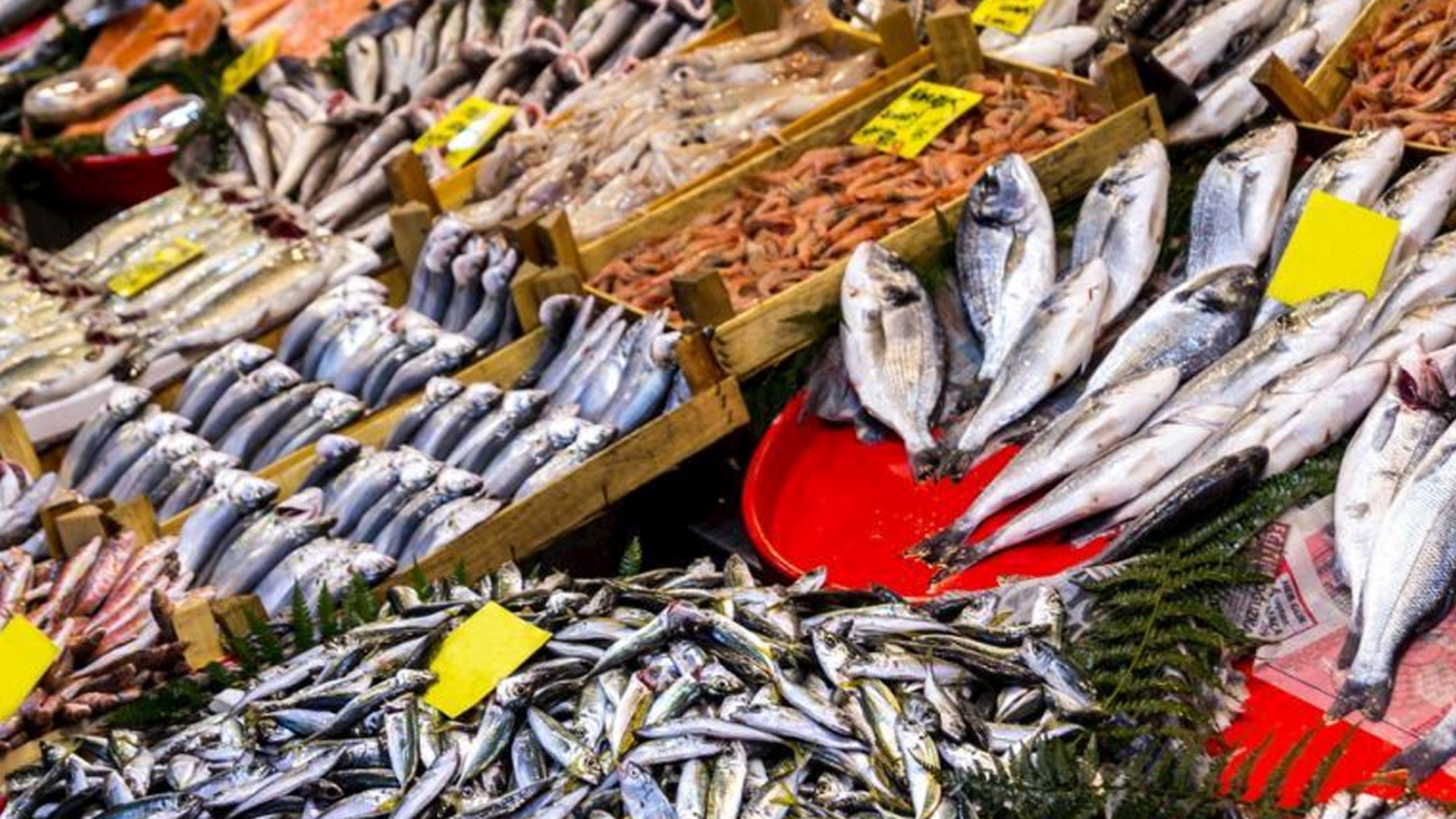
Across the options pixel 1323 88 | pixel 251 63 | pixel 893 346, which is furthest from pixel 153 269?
pixel 1323 88

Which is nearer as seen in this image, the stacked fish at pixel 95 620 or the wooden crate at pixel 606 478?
the stacked fish at pixel 95 620

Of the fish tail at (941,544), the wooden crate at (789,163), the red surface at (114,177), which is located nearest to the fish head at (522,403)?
the wooden crate at (789,163)

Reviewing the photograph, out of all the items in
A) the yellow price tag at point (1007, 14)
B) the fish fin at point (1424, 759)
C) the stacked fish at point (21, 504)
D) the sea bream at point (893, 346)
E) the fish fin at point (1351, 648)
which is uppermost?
the yellow price tag at point (1007, 14)

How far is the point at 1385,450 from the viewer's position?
10.3 ft

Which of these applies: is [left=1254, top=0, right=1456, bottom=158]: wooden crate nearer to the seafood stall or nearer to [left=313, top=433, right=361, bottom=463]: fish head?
the seafood stall

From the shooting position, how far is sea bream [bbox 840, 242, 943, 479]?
3973 mm

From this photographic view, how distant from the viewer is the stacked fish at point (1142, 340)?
3393 mm

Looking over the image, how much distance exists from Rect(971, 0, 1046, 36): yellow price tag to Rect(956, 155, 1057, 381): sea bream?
988 mm

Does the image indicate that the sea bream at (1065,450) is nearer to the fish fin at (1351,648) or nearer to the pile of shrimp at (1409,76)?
the fish fin at (1351,648)

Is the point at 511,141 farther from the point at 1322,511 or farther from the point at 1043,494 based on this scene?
the point at 1322,511

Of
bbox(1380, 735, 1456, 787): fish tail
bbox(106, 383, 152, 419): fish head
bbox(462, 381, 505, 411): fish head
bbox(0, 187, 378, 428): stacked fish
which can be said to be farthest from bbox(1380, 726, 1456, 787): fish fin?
bbox(0, 187, 378, 428): stacked fish

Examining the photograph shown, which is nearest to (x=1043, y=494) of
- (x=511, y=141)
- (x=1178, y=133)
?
(x=1178, y=133)

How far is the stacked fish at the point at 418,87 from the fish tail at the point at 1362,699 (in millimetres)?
3676

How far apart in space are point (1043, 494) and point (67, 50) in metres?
6.32
